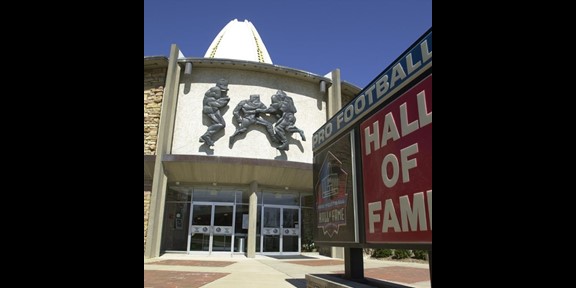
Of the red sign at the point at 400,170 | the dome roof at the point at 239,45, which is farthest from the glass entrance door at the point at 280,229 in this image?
the red sign at the point at 400,170

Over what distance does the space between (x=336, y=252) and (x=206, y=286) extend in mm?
10910

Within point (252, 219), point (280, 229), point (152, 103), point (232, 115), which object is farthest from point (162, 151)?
point (280, 229)

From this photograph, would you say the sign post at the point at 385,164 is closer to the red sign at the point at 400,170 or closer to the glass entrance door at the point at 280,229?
the red sign at the point at 400,170

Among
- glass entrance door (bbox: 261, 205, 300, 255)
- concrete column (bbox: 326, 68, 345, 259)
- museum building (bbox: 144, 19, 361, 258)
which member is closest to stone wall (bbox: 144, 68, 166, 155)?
museum building (bbox: 144, 19, 361, 258)

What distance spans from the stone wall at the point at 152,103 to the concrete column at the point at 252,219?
519 cm

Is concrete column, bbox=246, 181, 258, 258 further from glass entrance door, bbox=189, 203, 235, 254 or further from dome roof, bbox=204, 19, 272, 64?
dome roof, bbox=204, 19, 272, 64

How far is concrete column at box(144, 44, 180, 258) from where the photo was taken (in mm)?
14961

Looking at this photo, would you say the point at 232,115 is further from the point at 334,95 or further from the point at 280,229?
the point at 280,229

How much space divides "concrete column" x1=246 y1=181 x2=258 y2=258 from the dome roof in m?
10.3
